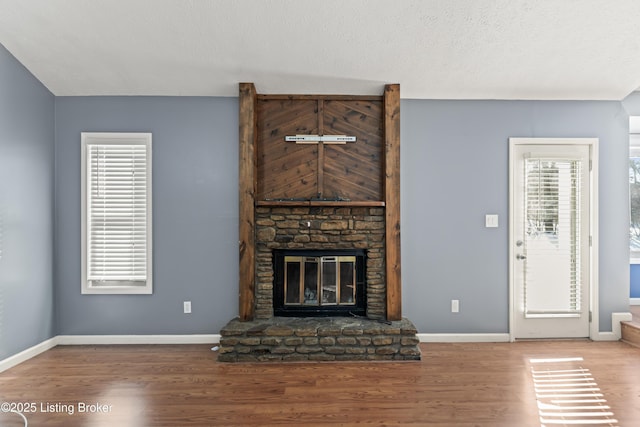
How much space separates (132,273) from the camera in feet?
12.2

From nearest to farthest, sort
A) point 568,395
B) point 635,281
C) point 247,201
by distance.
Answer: point 568,395 < point 247,201 < point 635,281

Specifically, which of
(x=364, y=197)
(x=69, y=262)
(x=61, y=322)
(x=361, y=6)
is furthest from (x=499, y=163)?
(x=61, y=322)

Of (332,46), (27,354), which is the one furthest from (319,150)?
(27,354)

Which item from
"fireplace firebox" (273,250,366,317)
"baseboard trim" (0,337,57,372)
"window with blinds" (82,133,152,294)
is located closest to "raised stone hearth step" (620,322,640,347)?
"fireplace firebox" (273,250,366,317)

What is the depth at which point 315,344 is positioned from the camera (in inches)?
127

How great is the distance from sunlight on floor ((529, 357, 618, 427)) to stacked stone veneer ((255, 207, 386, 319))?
58.7 inches

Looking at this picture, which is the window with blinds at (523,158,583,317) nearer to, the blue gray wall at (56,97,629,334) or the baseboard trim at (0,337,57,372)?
the blue gray wall at (56,97,629,334)

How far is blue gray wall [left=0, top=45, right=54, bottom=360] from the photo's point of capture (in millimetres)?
3107

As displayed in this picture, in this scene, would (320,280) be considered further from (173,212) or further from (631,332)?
(631,332)

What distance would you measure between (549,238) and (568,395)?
1.68 m

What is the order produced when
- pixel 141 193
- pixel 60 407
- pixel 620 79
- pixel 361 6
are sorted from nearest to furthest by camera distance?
1. pixel 60 407
2. pixel 361 6
3. pixel 620 79
4. pixel 141 193

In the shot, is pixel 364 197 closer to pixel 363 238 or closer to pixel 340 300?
pixel 363 238

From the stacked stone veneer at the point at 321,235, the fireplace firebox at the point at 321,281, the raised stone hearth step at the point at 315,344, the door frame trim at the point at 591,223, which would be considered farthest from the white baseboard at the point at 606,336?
the fireplace firebox at the point at 321,281

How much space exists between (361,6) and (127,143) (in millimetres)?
2724
